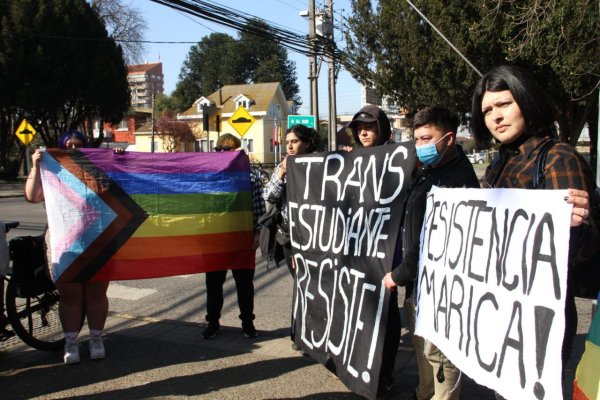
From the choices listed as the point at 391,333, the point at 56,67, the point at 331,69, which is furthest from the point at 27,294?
the point at 56,67

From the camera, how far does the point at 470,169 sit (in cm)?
269

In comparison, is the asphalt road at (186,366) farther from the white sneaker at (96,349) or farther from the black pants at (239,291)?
the black pants at (239,291)

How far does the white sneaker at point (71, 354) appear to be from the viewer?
13.0 feet

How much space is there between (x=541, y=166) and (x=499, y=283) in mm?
456

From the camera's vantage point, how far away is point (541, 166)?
195cm

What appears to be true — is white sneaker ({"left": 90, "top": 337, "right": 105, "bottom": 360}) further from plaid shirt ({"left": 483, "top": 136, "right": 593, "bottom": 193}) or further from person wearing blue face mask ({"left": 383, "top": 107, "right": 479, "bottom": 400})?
plaid shirt ({"left": 483, "top": 136, "right": 593, "bottom": 193})

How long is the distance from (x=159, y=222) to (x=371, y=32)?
17.6 m

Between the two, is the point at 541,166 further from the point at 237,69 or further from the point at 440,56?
the point at 237,69

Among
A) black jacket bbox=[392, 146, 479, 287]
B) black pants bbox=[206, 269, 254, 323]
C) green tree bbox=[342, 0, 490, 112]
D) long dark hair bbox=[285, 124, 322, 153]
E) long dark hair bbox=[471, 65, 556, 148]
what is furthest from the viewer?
green tree bbox=[342, 0, 490, 112]

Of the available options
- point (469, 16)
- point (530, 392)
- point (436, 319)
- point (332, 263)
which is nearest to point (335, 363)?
point (332, 263)

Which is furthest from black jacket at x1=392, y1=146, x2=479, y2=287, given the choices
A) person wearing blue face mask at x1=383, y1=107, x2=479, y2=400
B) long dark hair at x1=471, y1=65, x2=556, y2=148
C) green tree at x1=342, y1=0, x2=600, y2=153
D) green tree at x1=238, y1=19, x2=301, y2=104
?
green tree at x1=238, y1=19, x2=301, y2=104

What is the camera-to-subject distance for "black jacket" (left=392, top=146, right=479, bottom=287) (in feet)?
8.68

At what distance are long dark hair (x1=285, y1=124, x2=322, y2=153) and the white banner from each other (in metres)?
1.72

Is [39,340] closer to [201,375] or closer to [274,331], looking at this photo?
[201,375]
